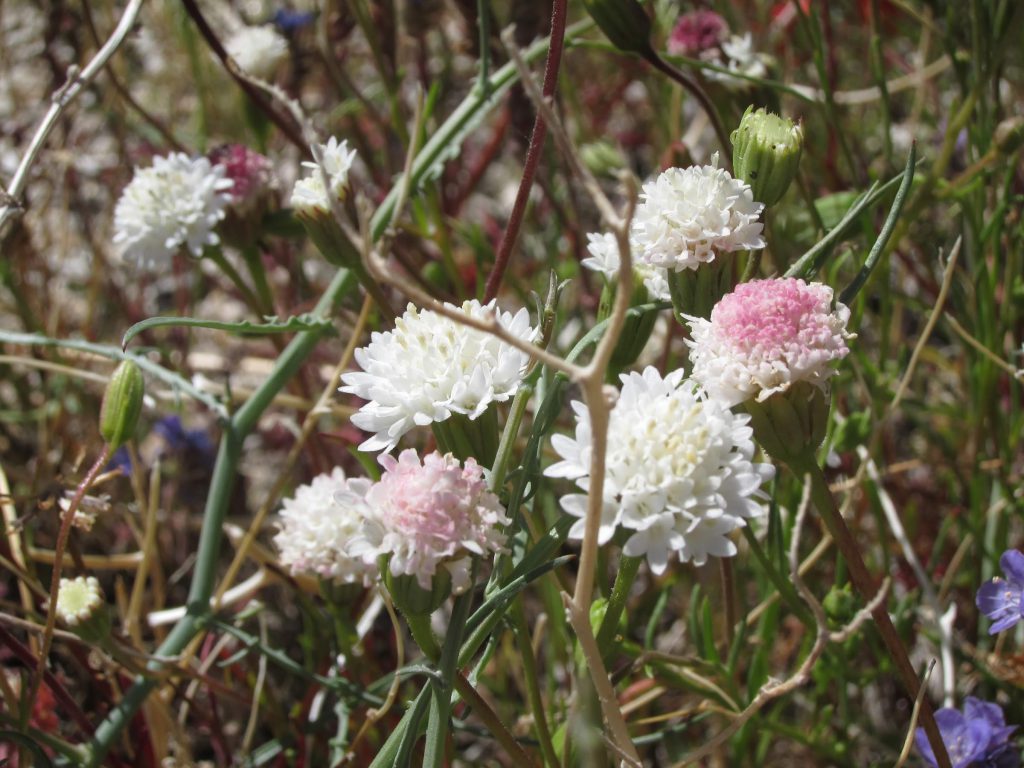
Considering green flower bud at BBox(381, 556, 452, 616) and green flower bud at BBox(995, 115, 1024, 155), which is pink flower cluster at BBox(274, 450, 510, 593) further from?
green flower bud at BBox(995, 115, 1024, 155)

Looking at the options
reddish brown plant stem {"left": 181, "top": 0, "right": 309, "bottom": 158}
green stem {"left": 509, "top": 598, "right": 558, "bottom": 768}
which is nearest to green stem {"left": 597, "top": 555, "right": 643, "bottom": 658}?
green stem {"left": 509, "top": 598, "right": 558, "bottom": 768}

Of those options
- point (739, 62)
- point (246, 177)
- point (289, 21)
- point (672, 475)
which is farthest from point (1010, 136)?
point (289, 21)

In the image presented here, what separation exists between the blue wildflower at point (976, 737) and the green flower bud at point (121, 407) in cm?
62

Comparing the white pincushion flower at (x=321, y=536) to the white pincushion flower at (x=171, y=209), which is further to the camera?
the white pincushion flower at (x=171, y=209)

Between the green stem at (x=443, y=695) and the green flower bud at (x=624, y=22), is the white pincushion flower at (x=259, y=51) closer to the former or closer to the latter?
the green flower bud at (x=624, y=22)

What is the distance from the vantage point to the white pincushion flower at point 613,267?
0.67 m

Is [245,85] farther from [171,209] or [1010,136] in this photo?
[1010,136]

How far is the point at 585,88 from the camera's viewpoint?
1.93 m

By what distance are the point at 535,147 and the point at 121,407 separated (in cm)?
→ 36

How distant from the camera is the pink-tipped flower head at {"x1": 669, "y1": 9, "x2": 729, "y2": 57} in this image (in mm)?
1154

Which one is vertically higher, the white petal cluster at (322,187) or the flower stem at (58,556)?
the white petal cluster at (322,187)

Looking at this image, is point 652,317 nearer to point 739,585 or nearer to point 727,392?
point 727,392

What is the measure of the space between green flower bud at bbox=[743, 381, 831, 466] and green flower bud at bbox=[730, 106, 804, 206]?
0.17 m

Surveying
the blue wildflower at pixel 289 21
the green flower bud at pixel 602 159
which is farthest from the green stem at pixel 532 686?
the blue wildflower at pixel 289 21
